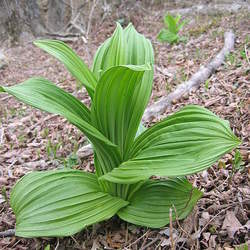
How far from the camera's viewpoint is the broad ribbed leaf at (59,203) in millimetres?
1503

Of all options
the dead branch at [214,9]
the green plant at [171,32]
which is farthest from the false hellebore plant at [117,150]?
the dead branch at [214,9]

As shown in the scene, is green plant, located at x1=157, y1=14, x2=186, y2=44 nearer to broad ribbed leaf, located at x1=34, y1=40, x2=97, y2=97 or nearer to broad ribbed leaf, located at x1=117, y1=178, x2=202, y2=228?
broad ribbed leaf, located at x1=34, y1=40, x2=97, y2=97

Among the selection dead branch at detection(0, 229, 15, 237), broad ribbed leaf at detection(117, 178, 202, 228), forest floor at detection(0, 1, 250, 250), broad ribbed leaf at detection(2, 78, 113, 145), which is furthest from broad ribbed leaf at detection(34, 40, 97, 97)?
dead branch at detection(0, 229, 15, 237)

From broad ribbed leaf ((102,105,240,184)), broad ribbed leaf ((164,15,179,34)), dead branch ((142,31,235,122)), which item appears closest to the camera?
broad ribbed leaf ((102,105,240,184))

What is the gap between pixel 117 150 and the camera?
5.39ft

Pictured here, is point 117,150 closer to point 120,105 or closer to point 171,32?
point 120,105

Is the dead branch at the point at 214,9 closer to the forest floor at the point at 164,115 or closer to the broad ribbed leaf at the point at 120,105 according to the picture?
the forest floor at the point at 164,115

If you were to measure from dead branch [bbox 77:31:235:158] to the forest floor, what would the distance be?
0.06m

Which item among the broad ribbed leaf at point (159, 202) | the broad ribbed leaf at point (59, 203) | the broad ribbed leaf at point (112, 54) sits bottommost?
the broad ribbed leaf at point (159, 202)

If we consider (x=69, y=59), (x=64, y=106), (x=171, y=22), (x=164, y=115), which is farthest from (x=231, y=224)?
(x=171, y=22)

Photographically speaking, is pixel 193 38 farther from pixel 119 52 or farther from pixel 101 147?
pixel 101 147

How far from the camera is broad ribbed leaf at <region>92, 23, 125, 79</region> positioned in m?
1.77

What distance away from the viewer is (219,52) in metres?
3.96

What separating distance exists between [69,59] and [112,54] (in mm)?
266
